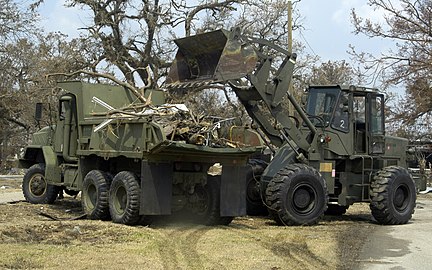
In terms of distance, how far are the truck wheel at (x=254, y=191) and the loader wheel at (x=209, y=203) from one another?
1821 mm

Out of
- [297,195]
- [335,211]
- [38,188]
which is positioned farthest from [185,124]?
[38,188]

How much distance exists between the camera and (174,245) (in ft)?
35.4

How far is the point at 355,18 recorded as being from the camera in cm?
2873

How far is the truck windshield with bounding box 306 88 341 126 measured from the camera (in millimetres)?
15227

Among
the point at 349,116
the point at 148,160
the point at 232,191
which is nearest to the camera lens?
the point at 148,160

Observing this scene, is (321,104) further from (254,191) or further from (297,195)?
(297,195)

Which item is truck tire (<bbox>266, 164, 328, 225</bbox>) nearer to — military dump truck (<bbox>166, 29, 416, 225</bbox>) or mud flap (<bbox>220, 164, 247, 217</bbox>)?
military dump truck (<bbox>166, 29, 416, 225</bbox>)

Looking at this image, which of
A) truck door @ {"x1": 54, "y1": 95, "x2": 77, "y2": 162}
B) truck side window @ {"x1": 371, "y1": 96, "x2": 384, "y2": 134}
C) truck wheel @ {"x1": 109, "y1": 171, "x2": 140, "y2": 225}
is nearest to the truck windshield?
truck side window @ {"x1": 371, "y1": 96, "x2": 384, "y2": 134}

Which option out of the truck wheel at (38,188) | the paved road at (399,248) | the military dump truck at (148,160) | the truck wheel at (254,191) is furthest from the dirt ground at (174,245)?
the truck wheel at (38,188)

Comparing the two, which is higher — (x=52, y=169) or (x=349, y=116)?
(x=349, y=116)

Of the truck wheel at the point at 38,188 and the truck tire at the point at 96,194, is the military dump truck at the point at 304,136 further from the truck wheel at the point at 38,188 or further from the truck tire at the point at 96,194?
the truck wheel at the point at 38,188

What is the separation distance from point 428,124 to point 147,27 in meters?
14.3

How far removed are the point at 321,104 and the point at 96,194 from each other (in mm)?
5428

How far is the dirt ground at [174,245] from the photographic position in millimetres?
8922
